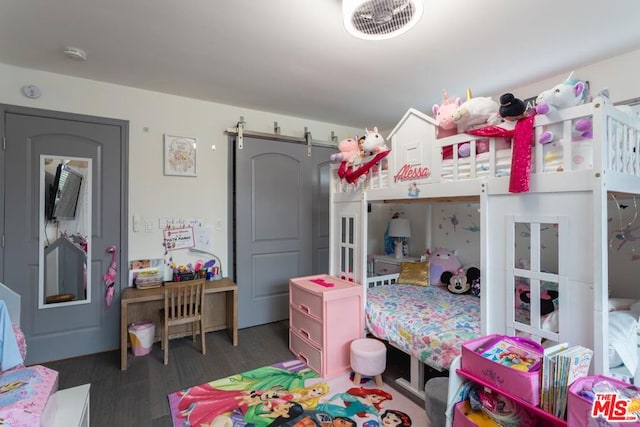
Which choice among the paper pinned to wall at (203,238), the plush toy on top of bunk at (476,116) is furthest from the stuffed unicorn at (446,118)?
the paper pinned to wall at (203,238)

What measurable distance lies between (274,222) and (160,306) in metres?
1.39

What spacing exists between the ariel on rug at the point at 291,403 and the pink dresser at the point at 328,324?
11 cm

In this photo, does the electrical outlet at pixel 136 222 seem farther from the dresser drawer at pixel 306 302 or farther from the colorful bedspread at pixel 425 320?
the colorful bedspread at pixel 425 320

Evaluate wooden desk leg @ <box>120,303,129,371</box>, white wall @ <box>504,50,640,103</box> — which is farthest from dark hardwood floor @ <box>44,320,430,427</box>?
white wall @ <box>504,50,640,103</box>

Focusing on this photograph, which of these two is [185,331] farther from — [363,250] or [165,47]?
[165,47]

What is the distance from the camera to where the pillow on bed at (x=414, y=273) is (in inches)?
118

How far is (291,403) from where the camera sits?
1976mm

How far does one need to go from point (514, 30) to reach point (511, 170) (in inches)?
41.0

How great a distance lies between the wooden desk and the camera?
8.03ft

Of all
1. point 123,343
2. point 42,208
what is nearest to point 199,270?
point 123,343

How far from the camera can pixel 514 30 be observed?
1.88 metres

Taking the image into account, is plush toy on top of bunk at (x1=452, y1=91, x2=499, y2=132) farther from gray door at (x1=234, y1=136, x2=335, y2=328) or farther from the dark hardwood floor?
gray door at (x1=234, y1=136, x2=335, y2=328)

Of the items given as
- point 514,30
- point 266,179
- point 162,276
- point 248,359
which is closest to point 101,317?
point 162,276

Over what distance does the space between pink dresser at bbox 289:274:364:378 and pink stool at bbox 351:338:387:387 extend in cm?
17
